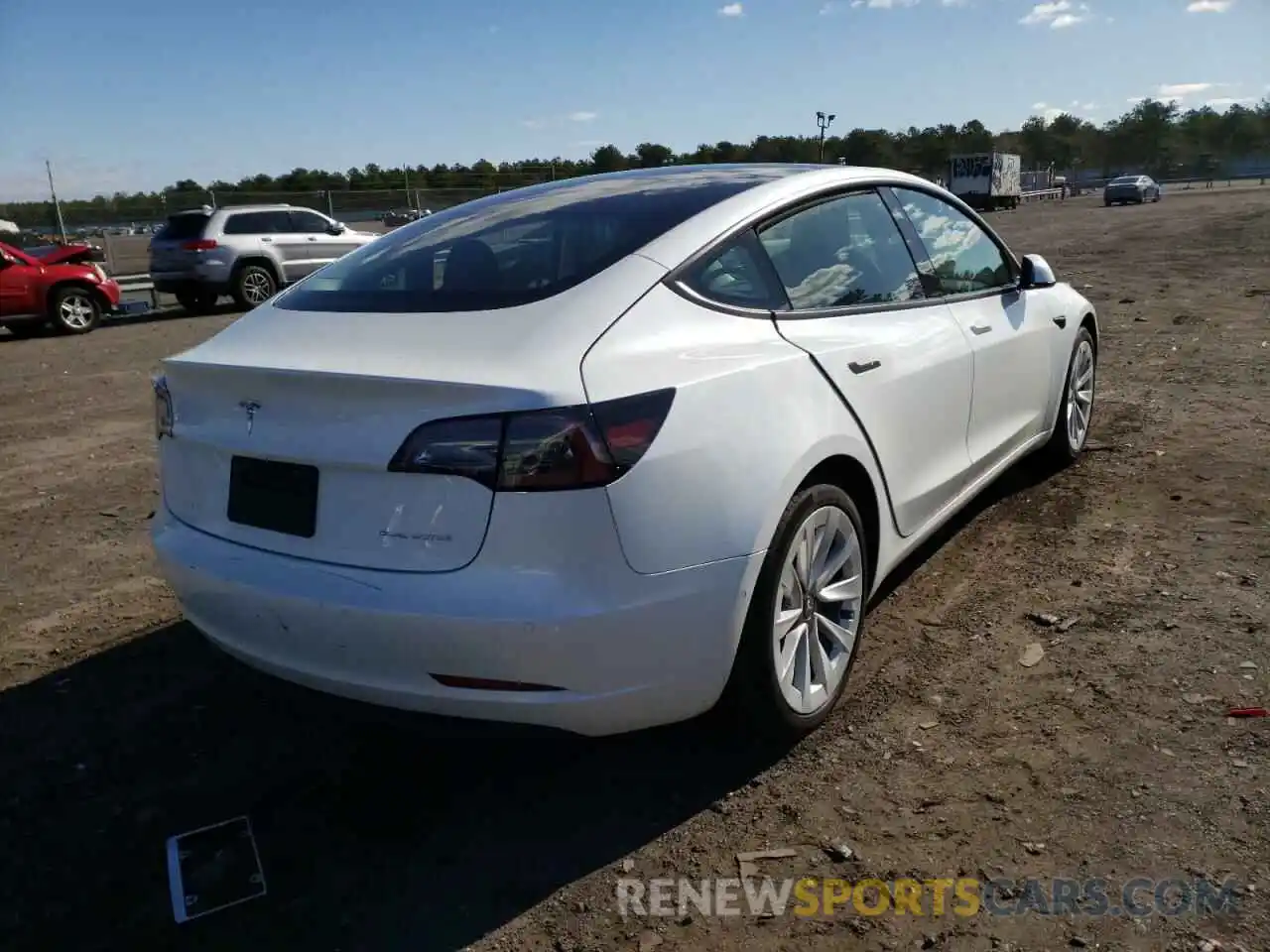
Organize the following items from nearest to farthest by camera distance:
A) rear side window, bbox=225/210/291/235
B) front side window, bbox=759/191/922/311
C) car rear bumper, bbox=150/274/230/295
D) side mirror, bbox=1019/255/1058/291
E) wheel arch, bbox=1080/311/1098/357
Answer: front side window, bbox=759/191/922/311 → side mirror, bbox=1019/255/1058/291 → wheel arch, bbox=1080/311/1098/357 → car rear bumper, bbox=150/274/230/295 → rear side window, bbox=225/210/291/235

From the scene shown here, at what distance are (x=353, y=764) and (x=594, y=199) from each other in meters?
2.01

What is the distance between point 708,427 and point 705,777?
1.08 meters

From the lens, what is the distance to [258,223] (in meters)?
18.0

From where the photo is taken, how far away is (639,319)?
2.66m

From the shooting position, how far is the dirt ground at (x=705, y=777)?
2.44 meters

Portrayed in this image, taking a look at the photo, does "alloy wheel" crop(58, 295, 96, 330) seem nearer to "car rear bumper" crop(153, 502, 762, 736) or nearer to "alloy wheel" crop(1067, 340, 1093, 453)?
"alloy wheel" crop(1067, 340, 1093, 453)

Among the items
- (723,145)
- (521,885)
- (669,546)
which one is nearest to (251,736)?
(521,885)

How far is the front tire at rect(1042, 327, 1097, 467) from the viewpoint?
5391 mm

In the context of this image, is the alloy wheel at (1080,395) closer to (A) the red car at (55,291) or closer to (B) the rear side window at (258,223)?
(A) the red car at (55,291)

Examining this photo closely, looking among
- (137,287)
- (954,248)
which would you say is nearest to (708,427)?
(954,248)

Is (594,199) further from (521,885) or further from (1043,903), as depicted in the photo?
(1043,903)

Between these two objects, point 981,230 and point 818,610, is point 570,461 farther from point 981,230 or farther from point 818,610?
point 981,230

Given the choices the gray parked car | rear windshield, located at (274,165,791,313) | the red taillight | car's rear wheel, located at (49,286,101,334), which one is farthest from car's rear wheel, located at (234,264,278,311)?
the gray parked car

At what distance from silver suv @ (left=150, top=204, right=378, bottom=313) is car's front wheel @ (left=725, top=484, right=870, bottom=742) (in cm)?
1607
